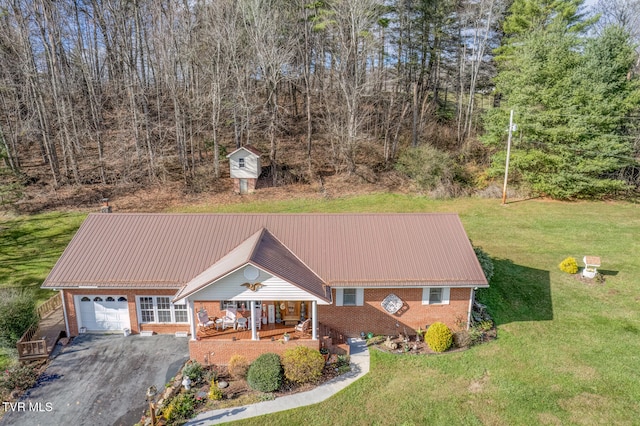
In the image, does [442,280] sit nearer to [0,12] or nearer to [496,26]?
[496,26]

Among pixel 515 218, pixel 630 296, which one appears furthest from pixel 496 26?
pixel 630 296

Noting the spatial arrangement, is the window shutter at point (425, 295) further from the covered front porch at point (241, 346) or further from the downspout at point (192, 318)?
the downspout at point (192, 318)

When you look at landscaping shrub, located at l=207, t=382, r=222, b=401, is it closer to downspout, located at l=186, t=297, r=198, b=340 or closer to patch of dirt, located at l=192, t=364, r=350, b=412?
patch of dirt, located at l=192, t=364, r=350, b=412

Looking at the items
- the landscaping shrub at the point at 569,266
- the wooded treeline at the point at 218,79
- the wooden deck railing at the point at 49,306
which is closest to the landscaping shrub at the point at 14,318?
the wooden deck railing at the point at 49,306

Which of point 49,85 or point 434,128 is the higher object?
point 49,85

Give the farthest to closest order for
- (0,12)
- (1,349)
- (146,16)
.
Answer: (146,16)
(0,12)
(1,349)

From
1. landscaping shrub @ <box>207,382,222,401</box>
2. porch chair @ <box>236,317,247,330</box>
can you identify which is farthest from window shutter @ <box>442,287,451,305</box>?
landscaping shrub @ <box>207,382,222,401</box>
